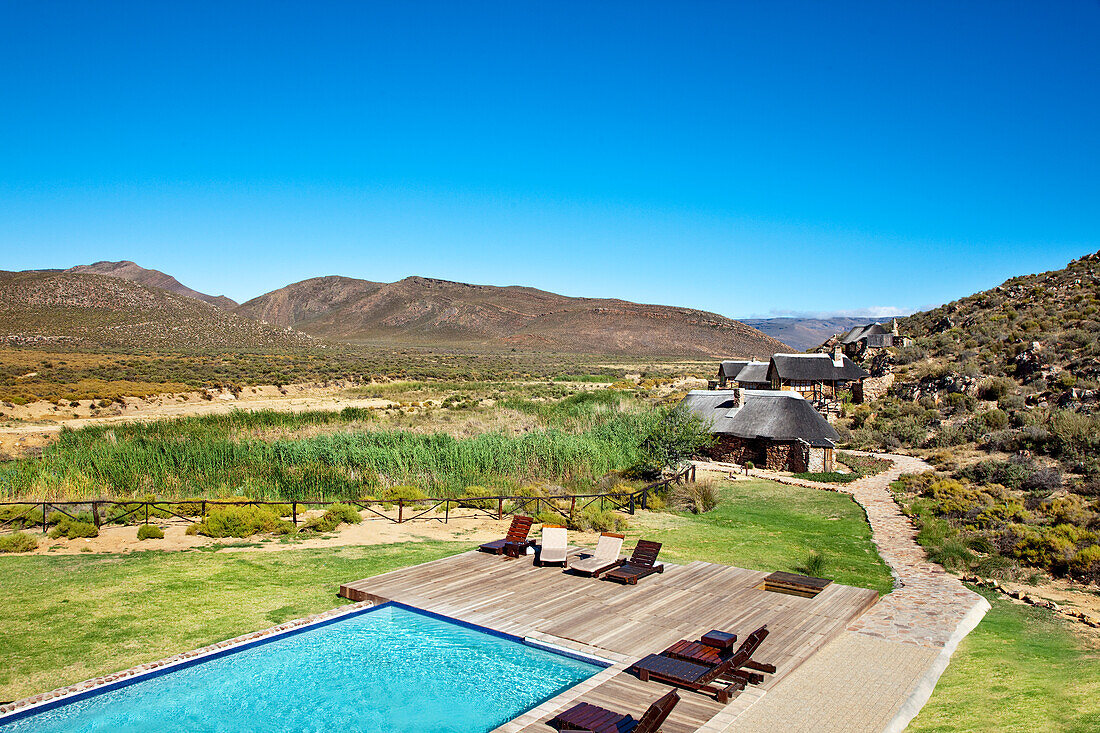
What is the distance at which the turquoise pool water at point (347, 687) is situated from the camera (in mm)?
7289

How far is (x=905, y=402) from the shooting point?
126 feet

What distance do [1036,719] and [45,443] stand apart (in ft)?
99.2

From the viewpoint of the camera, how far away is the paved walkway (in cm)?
665

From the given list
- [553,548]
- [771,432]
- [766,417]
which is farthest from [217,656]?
[766,417]

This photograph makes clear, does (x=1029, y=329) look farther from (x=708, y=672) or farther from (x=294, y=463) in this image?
(x=708, y=672)

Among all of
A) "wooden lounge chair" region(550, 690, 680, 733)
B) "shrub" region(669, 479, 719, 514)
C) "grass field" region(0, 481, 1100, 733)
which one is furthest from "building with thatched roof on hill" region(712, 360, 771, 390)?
"wooden lounge chair" region(550, 690, 680, 733)

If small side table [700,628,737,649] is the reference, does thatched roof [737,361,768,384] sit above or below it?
above

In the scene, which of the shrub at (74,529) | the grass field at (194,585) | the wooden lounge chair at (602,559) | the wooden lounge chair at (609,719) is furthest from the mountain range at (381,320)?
the wooden lounge chair at (609,719)

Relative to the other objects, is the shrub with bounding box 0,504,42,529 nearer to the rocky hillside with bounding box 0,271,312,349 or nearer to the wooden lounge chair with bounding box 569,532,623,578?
the wooden lounge chair with bounding box 569,532,623,578

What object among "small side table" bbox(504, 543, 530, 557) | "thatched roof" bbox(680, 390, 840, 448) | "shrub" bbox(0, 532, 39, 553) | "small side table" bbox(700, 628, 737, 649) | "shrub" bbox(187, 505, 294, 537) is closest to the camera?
"small side table" bbox(700, 628, 737, 649)

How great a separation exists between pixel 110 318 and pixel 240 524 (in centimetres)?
7674

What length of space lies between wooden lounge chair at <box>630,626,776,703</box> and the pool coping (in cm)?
52

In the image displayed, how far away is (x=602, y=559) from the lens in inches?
473

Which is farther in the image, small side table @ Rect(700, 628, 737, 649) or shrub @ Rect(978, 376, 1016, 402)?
shrub @ Rect(978, 376, 1016, 402)
